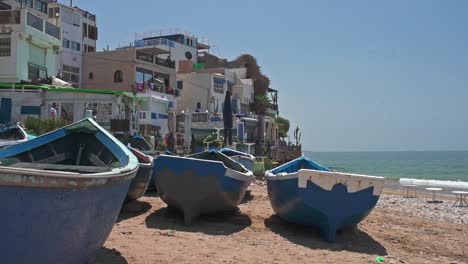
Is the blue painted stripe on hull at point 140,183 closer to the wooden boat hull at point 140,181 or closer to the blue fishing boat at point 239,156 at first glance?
the wooden boat hull at point 140,181

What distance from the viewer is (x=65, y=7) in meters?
45.0

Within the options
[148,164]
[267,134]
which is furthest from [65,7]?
[148,164]

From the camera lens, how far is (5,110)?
80.5ft

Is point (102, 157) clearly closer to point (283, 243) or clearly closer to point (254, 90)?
point (283, 243)

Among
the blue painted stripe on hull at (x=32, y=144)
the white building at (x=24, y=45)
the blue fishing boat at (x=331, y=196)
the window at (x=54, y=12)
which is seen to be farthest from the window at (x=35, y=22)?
the blue fishing boat at (x=331, y=196)

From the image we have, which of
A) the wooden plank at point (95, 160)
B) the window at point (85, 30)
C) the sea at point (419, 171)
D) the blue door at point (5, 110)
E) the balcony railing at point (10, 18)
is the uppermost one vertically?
the window at point (85, 30)

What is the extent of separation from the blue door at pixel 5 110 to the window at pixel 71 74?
47.6 ft

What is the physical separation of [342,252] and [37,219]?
18.3 feet

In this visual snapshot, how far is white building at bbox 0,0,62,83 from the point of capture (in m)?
28.0

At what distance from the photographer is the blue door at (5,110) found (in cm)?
2455

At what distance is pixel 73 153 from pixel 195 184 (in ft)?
8.38

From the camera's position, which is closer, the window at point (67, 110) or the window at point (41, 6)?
the window at point (67, 110)

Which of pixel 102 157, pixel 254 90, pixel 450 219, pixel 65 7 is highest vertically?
pixel 65 7

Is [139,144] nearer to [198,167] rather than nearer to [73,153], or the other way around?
[198,167]
